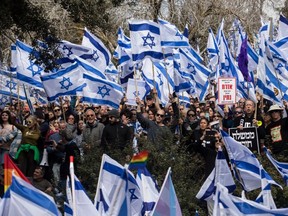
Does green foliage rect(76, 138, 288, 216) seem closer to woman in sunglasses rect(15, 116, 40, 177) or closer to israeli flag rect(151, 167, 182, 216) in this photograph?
woman in sunglasses rect(15, 116, 40, 177)

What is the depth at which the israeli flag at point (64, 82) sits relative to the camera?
63.5 ft

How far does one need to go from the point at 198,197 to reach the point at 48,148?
→ 4070 mm

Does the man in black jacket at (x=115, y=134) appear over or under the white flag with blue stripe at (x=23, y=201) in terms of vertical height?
over

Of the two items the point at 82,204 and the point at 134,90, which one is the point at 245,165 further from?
the point at 134,90

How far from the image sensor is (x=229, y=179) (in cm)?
1309

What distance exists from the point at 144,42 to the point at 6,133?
14.8 ft

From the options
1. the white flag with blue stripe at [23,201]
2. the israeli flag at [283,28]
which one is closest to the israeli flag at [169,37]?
the israeli flag at [283,28]

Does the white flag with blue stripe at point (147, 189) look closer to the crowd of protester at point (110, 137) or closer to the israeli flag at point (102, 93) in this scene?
the crowd of protester at point (110, 137)

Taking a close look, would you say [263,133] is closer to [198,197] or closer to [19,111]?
[198,197]

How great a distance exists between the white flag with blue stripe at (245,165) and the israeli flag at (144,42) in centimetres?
675

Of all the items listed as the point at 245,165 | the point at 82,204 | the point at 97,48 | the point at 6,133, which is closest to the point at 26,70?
the point at 97,48

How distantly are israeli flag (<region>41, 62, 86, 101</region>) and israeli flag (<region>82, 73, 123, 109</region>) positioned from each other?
0.84 ft

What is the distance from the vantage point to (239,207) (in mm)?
10125

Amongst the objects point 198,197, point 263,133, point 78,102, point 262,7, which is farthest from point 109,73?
point 262,7
